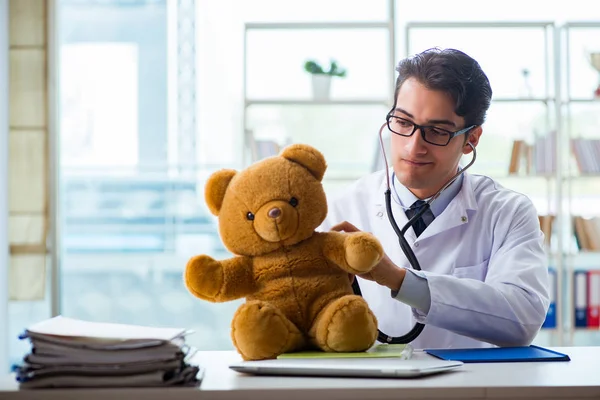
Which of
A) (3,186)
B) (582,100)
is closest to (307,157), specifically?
(582,100)

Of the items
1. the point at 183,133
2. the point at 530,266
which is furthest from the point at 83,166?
the point at 530,266

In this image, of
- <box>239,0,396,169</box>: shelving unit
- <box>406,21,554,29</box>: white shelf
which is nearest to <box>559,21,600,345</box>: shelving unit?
<box>406,21,554,29</box>: white shelf

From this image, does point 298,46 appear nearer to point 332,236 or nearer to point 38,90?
point 38,90

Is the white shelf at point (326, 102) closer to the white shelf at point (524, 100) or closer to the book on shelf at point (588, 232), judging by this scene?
the white shelf at point (524, 100)

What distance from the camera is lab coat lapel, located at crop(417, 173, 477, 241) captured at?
181 centimetres

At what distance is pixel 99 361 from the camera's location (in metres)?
1.09

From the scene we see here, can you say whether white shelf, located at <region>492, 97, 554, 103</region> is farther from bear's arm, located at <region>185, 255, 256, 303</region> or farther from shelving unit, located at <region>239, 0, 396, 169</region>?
bear's arm, located at <region>185, 255, 256, 303</region>

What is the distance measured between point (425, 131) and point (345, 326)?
65 centimetres

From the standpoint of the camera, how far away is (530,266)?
1.67 metres

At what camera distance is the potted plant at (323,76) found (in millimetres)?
3734

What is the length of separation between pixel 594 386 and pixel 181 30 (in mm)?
4084

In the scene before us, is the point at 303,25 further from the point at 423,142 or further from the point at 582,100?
the point at 423,142

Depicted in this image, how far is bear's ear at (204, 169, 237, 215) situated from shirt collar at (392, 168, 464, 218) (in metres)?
0.70

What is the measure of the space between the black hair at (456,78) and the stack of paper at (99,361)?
945mm
